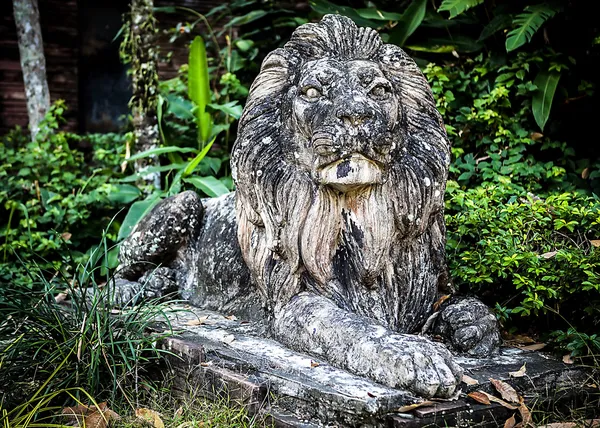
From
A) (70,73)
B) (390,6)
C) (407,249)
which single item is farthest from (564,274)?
(70,73)

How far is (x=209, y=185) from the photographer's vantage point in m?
6.42

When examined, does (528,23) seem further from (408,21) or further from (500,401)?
(500,401)

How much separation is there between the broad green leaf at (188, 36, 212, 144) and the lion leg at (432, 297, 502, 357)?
12.7 ft

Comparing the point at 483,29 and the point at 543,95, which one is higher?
the point at 483,29

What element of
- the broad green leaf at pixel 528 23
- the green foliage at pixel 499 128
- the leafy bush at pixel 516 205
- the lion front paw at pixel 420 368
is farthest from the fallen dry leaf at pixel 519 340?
the broad green leaf at pixel 528 23

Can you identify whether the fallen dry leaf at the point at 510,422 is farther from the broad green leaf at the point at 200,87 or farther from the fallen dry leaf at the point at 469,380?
the broad green leaf at the point at 200,87

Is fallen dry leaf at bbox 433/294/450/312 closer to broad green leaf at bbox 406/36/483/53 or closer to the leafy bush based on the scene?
the leafy bush

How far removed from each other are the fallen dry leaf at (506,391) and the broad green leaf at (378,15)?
4239 mm

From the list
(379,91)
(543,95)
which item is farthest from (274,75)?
(543,95)

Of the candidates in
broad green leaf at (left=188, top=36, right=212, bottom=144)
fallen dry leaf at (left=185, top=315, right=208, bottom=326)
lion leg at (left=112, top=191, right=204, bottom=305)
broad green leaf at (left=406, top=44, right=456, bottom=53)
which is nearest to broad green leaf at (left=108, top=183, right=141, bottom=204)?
broad green leaf at (left=188, top=36, right=212, bottom=144)

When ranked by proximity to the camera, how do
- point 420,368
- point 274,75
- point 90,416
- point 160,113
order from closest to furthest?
point 420,368
point 90,416
point 274,75
point 160,113

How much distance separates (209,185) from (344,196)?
2909 mm

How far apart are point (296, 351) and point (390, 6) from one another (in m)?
4.63

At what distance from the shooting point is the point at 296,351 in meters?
3.62
